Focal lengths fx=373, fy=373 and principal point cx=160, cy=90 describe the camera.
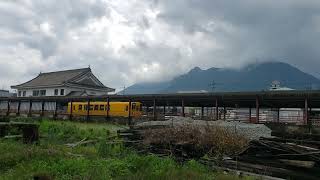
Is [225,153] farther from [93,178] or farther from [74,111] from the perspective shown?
[74,111]

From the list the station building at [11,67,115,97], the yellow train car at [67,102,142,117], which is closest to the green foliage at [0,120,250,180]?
the yellow train car at [67,102,142,117]

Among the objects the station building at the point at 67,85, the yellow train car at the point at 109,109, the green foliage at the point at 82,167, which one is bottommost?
the green foliage at the point at 82,167

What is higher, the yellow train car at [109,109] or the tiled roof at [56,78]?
the tiled roof at [56,78]

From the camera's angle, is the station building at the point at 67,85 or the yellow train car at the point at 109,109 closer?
the yellow train car at the point at 109,109

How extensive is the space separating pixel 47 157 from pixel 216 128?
19.8 feet

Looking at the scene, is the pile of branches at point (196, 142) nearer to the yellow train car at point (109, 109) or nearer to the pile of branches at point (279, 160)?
the pile of branches at point (279, 160)

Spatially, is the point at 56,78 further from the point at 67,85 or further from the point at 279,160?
the point at 279,160

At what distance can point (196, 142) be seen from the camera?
41.4 ft

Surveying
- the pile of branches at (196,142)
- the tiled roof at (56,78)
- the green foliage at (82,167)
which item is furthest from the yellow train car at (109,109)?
the green foliage at (82,167)

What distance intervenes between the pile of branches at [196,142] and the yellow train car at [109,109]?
27.4 m

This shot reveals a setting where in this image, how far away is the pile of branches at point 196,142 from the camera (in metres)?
12.4

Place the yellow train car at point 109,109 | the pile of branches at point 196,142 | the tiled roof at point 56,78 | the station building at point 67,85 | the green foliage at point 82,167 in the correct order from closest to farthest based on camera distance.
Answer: the green foliage at point 82,167, the pile of branches at point 196,142, the yellow train car at point 109,109, the station building at point 67,85, the tiled roof at point 56,78

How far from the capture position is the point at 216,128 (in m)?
13.4

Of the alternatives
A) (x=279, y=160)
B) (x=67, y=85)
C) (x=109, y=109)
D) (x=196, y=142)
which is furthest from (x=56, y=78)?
(x=279, y=160)
